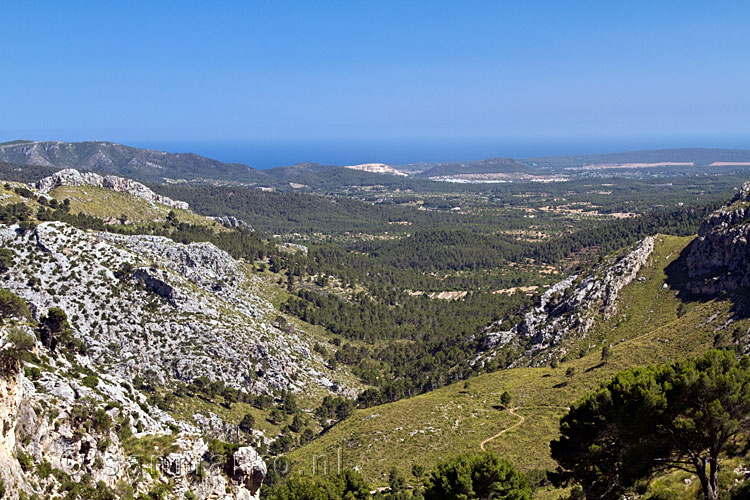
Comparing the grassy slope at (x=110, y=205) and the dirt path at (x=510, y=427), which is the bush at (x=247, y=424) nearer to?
the dirt path at (x=510, y=427)

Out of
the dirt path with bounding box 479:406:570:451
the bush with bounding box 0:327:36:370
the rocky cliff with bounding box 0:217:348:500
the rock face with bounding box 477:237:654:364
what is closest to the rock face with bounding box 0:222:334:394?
the rocky cliff with bounding box 0:217:348:500

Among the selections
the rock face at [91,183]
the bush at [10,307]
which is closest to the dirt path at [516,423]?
the bush at [10,307]

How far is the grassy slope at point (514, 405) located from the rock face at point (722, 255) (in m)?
4.66

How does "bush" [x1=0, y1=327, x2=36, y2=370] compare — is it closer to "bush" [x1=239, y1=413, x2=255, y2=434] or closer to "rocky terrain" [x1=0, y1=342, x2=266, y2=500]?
"rocky terrain" [x1=0, y1=342, x2=266, y2=500]

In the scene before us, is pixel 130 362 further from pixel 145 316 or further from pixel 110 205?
pixel 110 205

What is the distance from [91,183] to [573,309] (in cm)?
12770

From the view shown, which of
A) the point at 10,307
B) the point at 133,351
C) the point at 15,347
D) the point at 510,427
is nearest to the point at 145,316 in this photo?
the point at 133,351

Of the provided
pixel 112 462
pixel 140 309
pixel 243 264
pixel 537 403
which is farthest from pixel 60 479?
pixel 243 264

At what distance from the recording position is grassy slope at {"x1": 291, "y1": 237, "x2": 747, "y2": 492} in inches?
2707

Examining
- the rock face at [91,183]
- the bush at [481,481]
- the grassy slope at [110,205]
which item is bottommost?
the bush at [481,481]

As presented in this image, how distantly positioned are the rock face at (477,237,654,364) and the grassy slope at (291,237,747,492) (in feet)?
14.5

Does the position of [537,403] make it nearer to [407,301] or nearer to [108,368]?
[108,368]

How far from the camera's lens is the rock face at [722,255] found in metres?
89.3

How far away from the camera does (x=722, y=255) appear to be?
93562 millimetres
